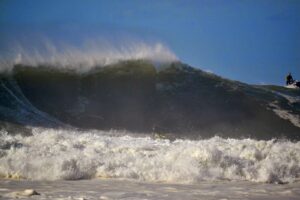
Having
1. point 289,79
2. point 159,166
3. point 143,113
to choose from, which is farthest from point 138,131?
point 289,79

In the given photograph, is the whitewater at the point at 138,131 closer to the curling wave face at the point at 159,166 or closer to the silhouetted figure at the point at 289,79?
the curling wave face at the point at 159,166

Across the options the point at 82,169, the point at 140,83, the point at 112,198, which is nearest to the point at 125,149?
the point at 82,169

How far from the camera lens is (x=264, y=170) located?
6.00 m

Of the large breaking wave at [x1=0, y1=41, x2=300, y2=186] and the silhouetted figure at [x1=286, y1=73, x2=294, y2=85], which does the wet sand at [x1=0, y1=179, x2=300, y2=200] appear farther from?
the silhouetted figure at [x1=286, y1=73, x2=294, y2=85]

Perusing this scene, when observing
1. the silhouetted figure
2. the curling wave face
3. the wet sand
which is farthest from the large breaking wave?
the silhouetted figure

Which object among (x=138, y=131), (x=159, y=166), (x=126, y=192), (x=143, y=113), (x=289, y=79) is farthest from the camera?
(x=289, y=79)

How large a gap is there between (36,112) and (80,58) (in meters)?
5.28

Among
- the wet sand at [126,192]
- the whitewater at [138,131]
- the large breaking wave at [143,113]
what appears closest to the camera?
the wet sand at [126,192]

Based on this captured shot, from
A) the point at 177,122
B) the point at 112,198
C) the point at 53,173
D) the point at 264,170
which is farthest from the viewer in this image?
the point at 177,122

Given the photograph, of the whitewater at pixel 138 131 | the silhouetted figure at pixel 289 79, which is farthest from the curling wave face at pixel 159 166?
the silhouetted figure at pixel 289 79

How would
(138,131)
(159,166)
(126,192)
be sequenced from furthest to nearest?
(138,131) → (159,166) → (126,192)

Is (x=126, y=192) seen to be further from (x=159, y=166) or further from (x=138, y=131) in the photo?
(x=138, y=131)

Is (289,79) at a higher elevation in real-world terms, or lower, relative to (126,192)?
higher

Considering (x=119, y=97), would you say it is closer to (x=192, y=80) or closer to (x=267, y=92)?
(x=192, y=80)
